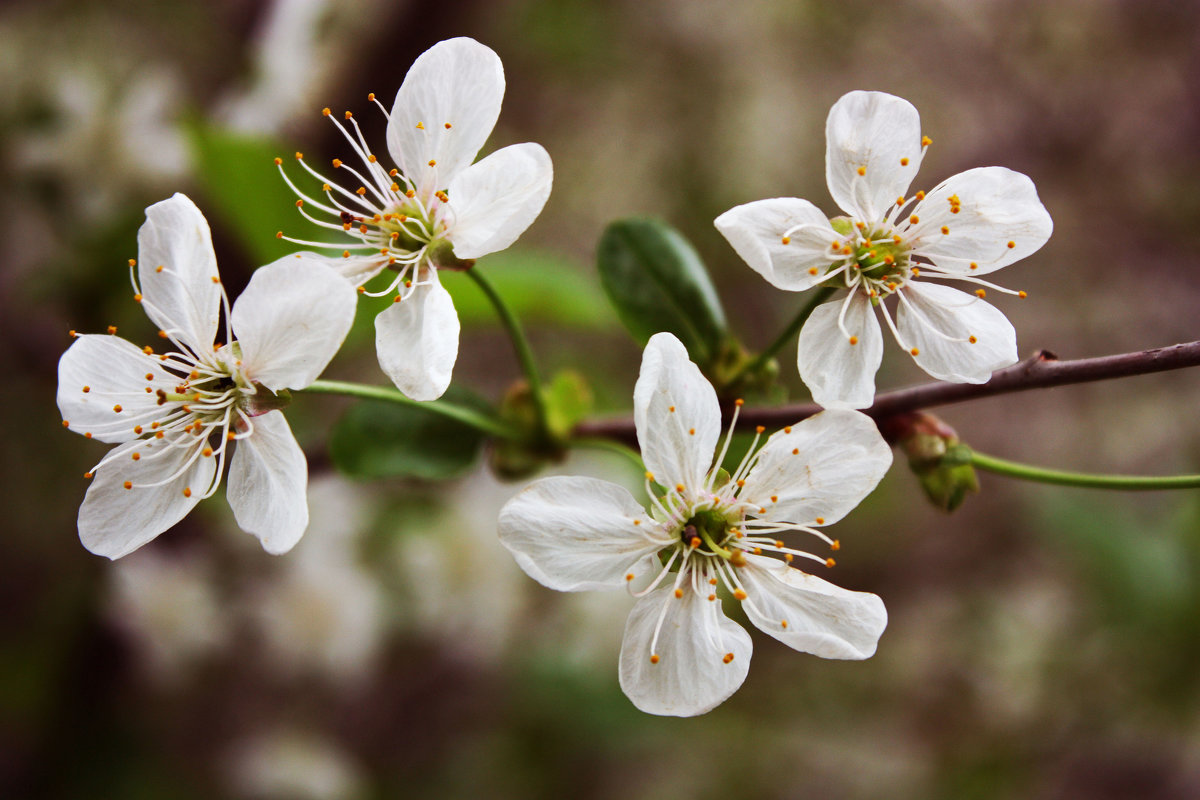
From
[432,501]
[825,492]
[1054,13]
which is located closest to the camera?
[825,492]

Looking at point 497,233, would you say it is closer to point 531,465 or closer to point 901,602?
point 531,465

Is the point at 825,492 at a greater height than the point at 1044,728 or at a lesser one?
greater

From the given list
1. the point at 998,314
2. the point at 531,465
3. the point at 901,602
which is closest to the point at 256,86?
the point at 531,465

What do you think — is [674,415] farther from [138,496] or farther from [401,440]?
[138,496]

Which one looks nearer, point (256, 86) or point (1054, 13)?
point (256, 86)

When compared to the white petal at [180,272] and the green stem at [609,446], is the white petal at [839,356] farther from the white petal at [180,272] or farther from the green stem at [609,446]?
the white petal at [180,272]

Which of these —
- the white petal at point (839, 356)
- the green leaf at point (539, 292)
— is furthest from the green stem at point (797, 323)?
the green leaf at point (539, 292)

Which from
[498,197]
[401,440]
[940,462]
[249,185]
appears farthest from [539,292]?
[940,462]
